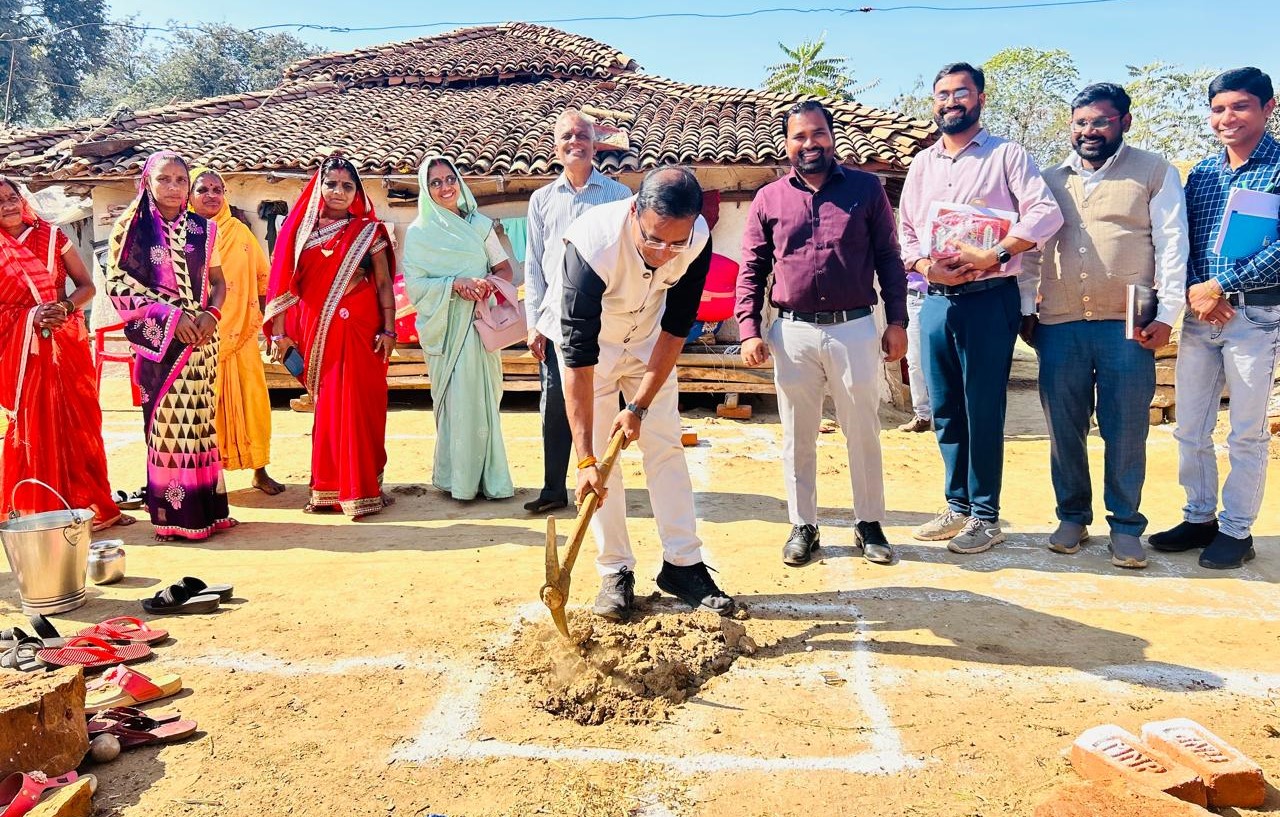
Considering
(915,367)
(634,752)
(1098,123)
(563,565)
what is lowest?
(634,752)

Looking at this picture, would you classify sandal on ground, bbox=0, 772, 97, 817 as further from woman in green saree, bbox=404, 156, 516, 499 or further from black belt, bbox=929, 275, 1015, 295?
black belt, bbox=929, 275, 1015, 295

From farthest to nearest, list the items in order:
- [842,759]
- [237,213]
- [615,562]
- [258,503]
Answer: [237,213] → [258,503] → [615,562] → [842,759]

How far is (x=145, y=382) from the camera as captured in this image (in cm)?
514

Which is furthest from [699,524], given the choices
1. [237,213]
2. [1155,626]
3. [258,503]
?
[237,213]

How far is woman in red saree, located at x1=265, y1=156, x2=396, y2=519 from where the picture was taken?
558 centimetres

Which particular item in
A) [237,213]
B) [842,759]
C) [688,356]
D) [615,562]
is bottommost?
[842,759]

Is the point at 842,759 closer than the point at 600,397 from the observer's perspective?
Yes

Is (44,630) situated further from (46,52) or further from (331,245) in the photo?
(46,52)

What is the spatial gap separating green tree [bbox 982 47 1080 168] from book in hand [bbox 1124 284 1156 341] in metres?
32.6

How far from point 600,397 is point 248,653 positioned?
172cm

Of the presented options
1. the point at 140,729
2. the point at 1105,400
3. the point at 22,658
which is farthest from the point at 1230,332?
the point at 22,658

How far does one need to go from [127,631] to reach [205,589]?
1.53 ft

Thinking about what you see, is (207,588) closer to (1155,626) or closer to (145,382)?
(145,382)

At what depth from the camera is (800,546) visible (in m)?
4.54
